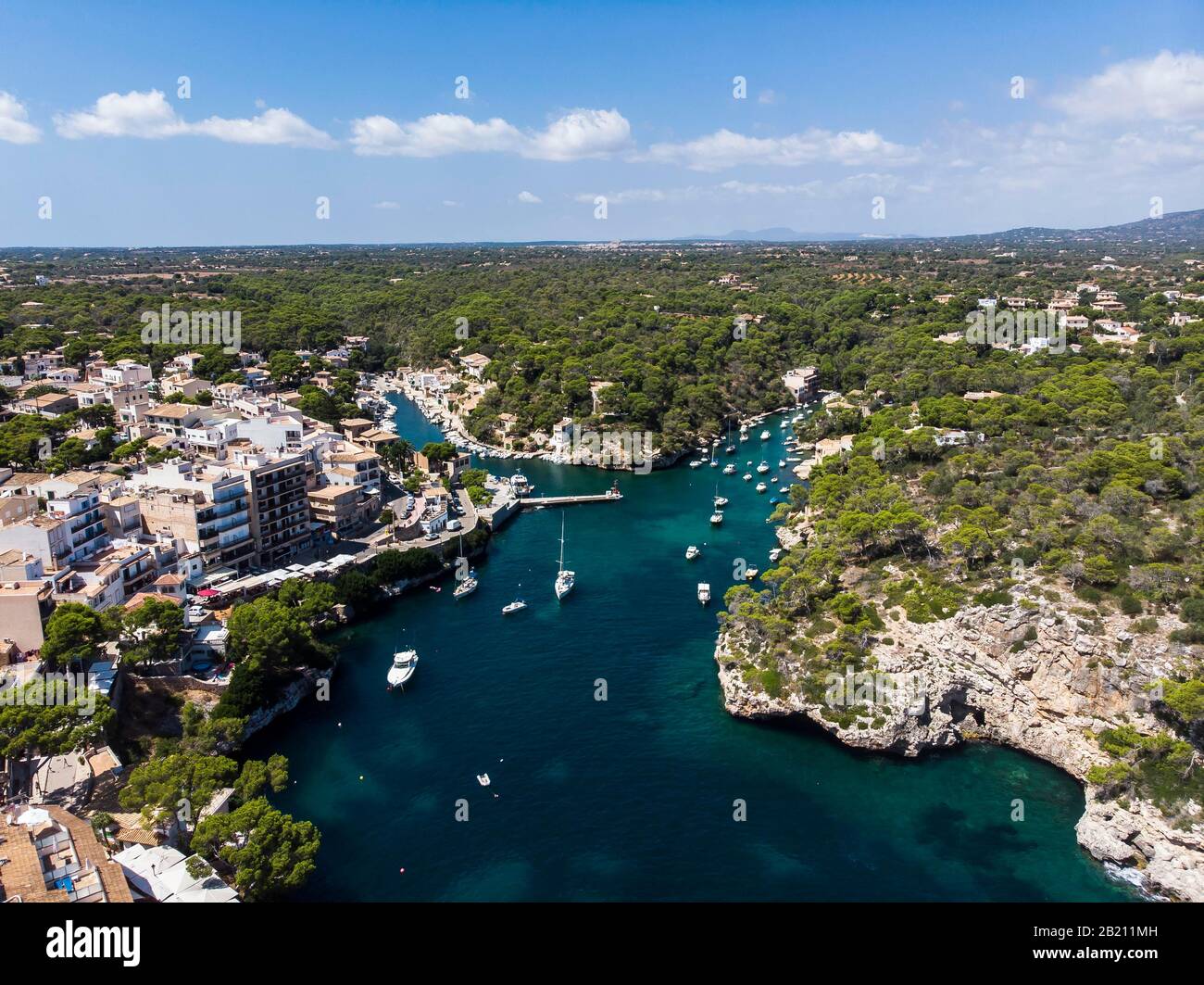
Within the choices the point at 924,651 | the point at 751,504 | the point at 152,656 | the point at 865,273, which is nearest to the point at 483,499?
the point at 751,504

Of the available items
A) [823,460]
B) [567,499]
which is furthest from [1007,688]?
[567,499]

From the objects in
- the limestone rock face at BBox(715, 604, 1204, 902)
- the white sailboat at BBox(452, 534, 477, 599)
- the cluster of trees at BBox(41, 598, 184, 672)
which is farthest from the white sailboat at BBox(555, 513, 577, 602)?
the cluster of trees at BBox(41, 598, 184, 672)

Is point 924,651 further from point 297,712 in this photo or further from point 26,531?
point 26,531

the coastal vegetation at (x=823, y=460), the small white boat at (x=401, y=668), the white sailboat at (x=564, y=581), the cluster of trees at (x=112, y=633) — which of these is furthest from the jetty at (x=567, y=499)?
the cluster of trees at (x=112, y=633)

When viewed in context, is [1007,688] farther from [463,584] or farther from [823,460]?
[823,460]
